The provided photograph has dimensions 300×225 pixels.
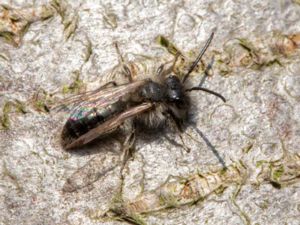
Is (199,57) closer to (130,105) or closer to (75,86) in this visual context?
(130,105)

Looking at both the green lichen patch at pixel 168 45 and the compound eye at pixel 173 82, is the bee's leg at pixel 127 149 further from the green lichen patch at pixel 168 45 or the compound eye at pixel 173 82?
the green lichen patch at pixel 168 45

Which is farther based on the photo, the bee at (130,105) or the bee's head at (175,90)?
the bee's head at (175,90)

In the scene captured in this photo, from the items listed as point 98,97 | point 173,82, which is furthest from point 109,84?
point 173,82

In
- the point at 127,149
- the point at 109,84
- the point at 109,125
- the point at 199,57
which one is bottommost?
the point at 127,149

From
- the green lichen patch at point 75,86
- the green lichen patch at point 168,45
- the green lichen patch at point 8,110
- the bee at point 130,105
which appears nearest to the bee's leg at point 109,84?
the bee at point 130,105

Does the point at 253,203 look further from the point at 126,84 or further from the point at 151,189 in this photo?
the point at 126,84

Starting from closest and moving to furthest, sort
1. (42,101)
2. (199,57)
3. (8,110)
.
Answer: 1. (8,110)
2. (42,101)
3. (199,57)

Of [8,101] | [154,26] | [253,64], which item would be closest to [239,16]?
[253,64]
